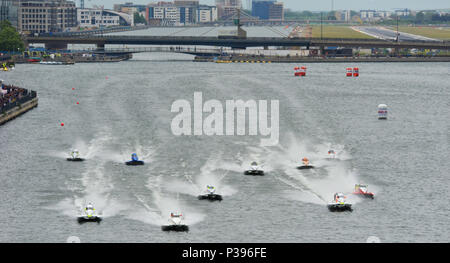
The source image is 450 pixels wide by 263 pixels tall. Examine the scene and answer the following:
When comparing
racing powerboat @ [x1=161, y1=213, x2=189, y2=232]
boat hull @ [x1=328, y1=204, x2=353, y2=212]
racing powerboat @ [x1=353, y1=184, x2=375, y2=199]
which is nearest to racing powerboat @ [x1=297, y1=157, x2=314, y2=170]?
racing powerboat @ [x1=353, y1=184, x2=375, y2=199]

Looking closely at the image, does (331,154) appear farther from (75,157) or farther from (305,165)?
(75,157)

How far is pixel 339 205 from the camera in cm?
5503

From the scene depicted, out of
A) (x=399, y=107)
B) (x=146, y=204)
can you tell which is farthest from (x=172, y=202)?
(x=399, y=107)

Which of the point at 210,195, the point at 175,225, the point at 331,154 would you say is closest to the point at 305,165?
→ the point at 331,154

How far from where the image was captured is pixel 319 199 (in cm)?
5828

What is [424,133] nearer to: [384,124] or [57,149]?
[384,124]

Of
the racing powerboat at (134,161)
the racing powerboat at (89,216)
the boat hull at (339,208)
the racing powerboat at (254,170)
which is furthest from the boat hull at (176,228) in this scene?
the racing powerboat at (134,161)

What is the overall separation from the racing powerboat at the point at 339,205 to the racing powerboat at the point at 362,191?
3.77 m

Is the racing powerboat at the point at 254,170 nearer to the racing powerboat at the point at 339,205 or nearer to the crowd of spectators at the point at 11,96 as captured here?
the racing powerboat at the point at 339,205

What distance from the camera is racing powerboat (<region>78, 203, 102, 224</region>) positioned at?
51.6 meters

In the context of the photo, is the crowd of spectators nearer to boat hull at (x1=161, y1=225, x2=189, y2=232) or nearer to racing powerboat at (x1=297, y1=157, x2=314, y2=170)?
racing powerboat at (x1=297, y1=157, x2=314, y2=170)

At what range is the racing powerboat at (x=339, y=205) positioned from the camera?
54.9m

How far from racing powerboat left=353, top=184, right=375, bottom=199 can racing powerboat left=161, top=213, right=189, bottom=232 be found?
50.8 ft
